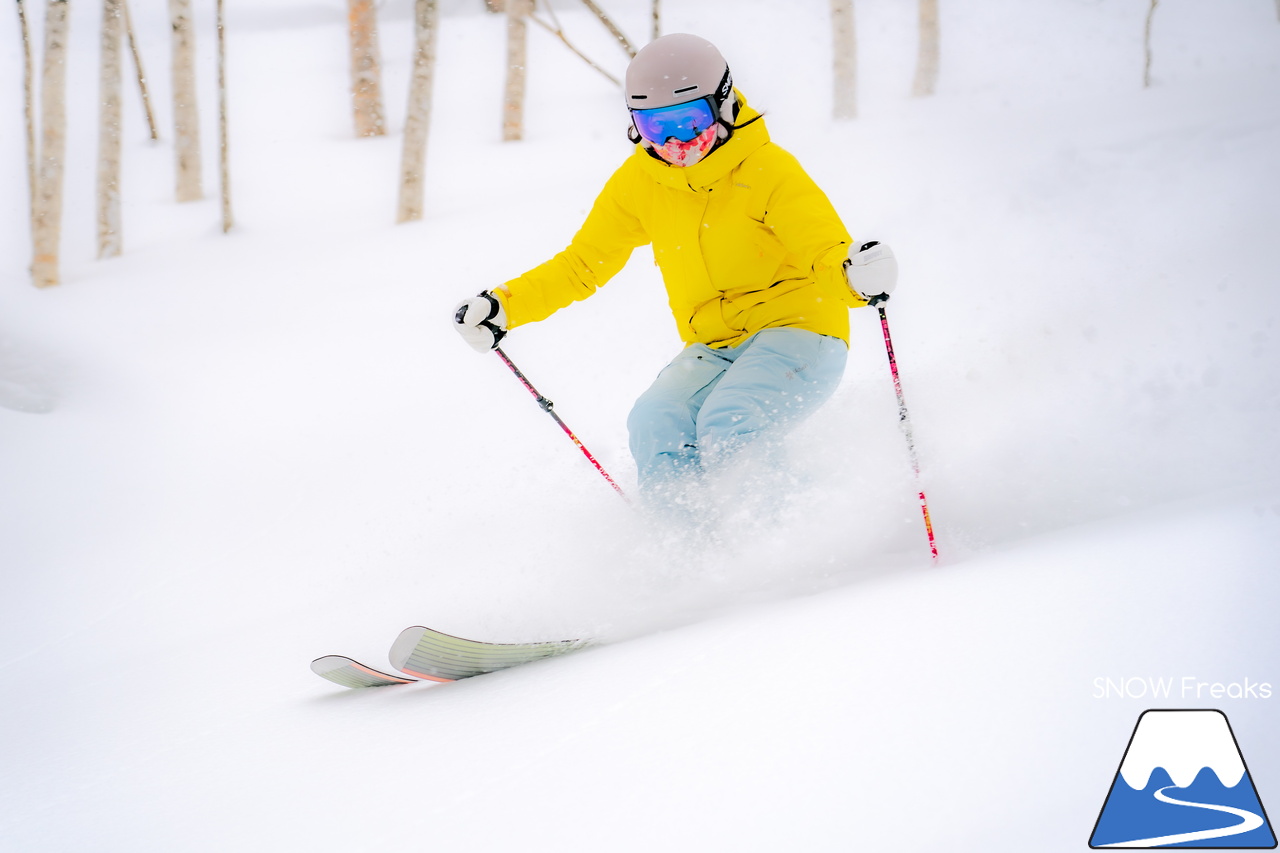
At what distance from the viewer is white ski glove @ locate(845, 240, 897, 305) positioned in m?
2.00

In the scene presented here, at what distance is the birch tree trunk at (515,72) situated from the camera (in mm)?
8992

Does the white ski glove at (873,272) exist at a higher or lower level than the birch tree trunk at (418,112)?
lower

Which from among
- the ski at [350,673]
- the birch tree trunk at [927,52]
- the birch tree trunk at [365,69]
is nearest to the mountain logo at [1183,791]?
the ski at [350,673]

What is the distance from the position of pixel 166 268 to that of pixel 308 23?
1124cm

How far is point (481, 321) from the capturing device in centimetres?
252

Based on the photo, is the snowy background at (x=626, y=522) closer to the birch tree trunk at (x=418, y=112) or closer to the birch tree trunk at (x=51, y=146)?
the birch tree trunk at (x=51, y=146)

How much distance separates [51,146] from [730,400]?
20.0ft

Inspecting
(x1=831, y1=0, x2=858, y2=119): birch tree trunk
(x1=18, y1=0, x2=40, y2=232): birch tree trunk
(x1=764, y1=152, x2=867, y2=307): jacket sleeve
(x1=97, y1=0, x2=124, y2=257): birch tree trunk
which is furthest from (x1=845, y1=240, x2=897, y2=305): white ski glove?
(x1=831, y1=0, x2=858, y2=119): birch tree trunk

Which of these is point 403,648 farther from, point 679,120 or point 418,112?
point 418,112

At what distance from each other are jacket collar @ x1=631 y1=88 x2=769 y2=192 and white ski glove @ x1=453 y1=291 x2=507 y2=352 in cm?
64

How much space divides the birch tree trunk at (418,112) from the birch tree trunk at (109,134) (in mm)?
2217

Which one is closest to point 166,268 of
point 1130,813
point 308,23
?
point 1130,813

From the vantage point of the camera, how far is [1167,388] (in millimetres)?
2867

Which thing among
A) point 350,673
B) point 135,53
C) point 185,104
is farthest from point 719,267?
point 135,53
